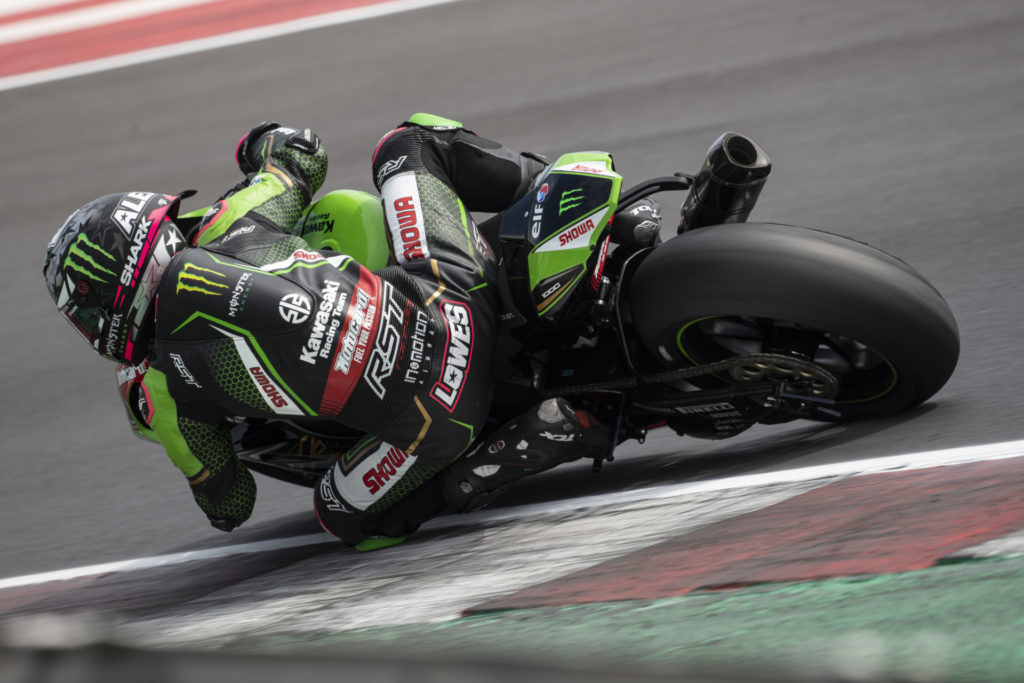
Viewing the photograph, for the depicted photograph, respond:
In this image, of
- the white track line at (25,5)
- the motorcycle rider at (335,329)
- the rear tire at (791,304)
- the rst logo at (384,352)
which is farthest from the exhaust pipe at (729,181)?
the white track line at (25,5)

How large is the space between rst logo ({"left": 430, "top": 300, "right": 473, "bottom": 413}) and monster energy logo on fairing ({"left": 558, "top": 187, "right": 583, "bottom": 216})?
403 mm

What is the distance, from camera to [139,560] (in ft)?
13.6

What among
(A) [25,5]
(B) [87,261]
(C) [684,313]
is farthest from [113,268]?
(A) [25,5]

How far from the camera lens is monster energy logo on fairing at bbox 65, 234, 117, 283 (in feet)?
10.8

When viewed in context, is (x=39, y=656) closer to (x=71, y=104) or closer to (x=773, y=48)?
(x=773, y=48)

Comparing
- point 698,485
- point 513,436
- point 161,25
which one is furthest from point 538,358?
point 161,25

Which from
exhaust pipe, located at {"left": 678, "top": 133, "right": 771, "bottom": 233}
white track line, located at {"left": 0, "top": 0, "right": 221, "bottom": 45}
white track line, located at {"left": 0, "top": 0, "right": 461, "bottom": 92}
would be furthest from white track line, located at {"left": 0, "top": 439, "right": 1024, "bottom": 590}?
white track line, located at {"left": 0, "top": 0, "right": 221, "bottom": 45}

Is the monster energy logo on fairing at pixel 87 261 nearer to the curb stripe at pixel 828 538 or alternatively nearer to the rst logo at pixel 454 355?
the rst logo at pixel 454 355

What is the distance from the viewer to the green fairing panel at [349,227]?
372 centimetres

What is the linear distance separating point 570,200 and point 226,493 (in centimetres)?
144

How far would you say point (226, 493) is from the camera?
3668 mm

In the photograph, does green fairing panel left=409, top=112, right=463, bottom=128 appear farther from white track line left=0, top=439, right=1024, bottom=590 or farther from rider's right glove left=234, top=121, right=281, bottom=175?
white track line left=0, top=439, right=1024, bottom=590

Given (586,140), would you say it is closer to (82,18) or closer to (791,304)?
(791,304)

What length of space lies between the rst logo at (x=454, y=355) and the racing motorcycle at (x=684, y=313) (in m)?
0.17
